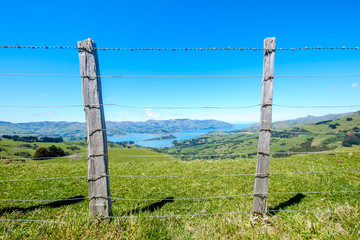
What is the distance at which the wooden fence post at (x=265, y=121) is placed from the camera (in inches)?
140

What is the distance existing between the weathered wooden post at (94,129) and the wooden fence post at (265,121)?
11.2 ft

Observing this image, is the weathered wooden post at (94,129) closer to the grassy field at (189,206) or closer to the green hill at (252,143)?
the grassy field at (189,206)

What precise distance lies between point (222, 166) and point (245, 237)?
7.20m

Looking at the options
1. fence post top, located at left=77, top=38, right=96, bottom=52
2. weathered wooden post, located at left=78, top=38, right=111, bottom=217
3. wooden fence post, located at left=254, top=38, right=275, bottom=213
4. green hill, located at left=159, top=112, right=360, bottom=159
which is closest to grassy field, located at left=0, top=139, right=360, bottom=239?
weathered wooden post, located at left=78, top=38, right=111, bottom=217

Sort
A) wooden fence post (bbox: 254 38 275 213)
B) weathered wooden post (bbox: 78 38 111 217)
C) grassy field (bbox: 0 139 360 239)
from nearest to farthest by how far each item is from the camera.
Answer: grassy field (bbox: 0 139 360 239)
weathered wooden post (bbox: 78 38 111 217)
wooden fence post (bbox: 254 38 275 213)

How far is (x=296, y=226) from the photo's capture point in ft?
10.8

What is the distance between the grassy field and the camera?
A: 3289mm

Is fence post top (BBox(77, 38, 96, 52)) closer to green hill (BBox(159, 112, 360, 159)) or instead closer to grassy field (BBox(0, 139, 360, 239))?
grassy field (BBox(0, 139, 360, 239))

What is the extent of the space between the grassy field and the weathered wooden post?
416 millimetres

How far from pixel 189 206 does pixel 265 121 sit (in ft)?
11.8

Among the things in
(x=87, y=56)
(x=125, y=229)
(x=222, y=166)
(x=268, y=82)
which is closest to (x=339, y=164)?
(x=222, y=166)

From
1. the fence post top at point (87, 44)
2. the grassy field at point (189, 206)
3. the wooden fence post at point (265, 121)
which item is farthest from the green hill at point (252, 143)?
the fence post top at point (87, 44)

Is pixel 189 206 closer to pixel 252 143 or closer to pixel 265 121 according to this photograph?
pixel 265 121

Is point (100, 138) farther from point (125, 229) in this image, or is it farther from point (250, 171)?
point (250, 171)
